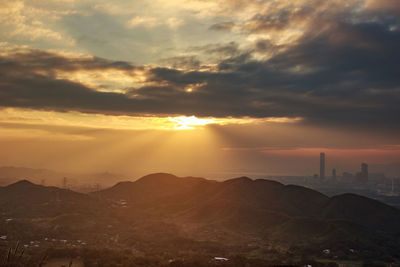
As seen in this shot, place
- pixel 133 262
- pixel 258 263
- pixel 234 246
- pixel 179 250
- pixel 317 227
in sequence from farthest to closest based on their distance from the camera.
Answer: pixel 317 227 < pixel 234 246 < pixel 179 250 < pixel 258 263 < pixel 133 262

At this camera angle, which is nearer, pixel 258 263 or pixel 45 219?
pixel 258 263

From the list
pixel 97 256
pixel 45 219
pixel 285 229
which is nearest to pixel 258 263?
pixel 97 256

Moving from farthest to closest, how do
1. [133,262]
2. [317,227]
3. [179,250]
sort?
[317,227] → [179,250] → [133,262]

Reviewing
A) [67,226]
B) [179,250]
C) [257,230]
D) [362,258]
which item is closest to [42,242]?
[67,226]

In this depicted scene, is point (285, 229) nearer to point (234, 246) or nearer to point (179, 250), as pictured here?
point (234, 246)

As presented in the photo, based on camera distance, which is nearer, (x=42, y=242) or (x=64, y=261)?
(x=64, y=261)

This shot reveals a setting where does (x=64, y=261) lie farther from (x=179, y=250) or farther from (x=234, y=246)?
(x=234, y=246)

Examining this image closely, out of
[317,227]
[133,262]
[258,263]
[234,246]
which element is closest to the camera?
[133,262]

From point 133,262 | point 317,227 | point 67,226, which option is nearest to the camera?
point 133,262
